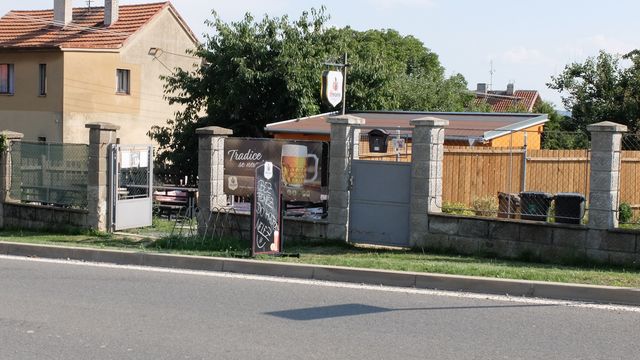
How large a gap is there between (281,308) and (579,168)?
46.1 ft

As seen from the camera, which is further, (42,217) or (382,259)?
(42,217)

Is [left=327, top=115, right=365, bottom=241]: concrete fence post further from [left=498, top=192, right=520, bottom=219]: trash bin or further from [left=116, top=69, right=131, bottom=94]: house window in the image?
[left=116, top=69, right=131, bottom=94]: house window

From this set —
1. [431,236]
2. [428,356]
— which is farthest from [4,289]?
[431,236]

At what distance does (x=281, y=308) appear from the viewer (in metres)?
9.74

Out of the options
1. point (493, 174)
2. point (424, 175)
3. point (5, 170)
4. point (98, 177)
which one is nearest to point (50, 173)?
point (5, 170)

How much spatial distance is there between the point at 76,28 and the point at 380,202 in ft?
97.5

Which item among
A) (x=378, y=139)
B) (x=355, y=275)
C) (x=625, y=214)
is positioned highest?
(x=378, y=139)

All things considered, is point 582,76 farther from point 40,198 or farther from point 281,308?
point 281,308

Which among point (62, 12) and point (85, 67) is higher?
point (62, 12)

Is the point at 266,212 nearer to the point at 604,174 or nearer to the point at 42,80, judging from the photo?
the point at 604,174

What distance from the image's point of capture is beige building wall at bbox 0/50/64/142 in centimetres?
3806

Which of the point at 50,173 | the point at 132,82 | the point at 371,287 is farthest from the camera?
the point at 132,82

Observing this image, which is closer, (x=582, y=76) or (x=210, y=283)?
(x=210, y=283)

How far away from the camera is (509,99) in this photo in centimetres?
7794
